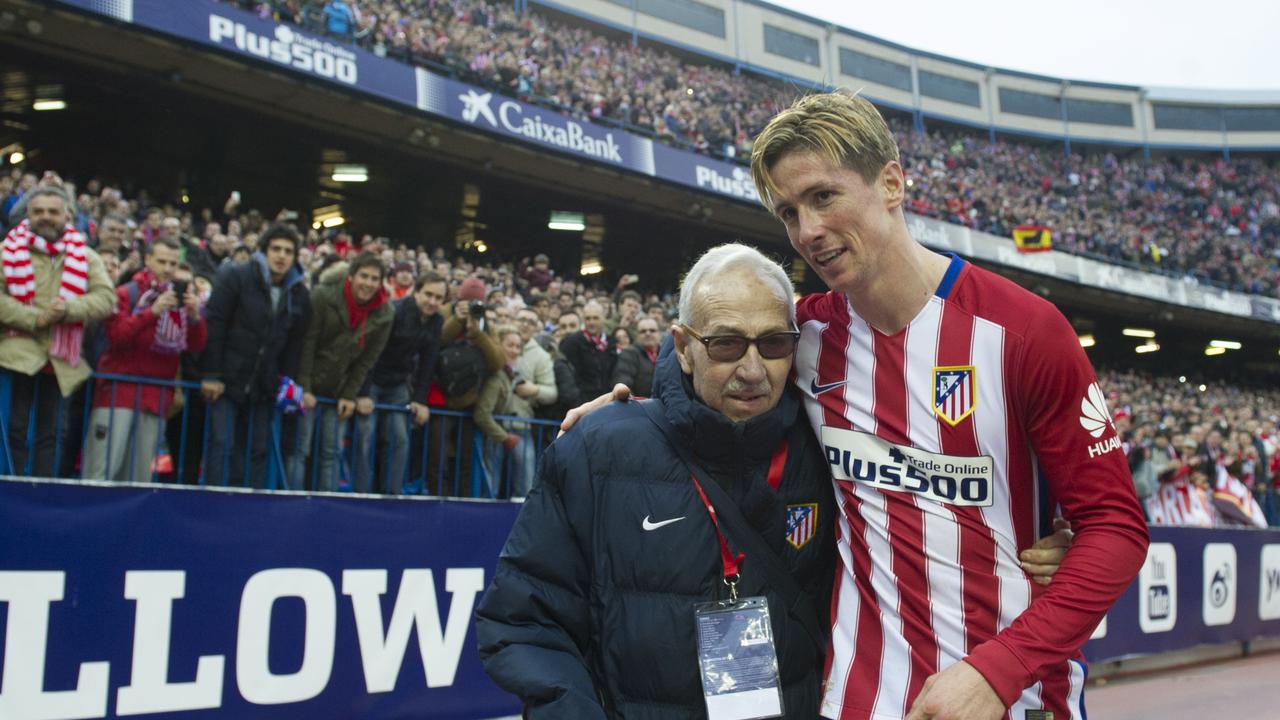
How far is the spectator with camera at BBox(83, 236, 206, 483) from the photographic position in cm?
530

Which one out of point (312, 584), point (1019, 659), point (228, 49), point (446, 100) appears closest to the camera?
point (1019, 659)

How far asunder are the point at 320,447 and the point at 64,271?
1.80 metres

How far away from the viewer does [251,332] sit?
5.82 metres

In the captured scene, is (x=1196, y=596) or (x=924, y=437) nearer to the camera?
(x=924, y=437)

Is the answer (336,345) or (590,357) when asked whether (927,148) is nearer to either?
(590,357)

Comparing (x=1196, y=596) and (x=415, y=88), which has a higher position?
(x=415, y=88)

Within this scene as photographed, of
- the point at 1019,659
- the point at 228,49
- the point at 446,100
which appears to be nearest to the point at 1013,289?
the point at 1019,659

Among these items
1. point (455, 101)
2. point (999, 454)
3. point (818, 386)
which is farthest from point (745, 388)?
point (455, 101)

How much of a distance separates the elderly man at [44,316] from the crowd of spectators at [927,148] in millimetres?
7578

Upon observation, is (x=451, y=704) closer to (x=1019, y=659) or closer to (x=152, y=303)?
(x=152, y=303)

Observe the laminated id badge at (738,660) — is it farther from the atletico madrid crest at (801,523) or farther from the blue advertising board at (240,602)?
the blue advertising board at (240,602)

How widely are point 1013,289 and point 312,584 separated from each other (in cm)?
393

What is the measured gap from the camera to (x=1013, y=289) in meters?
2.10

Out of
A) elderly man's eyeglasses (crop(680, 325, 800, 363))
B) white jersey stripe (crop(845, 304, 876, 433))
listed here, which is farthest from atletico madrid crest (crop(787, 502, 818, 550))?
elderly man's eyeglasses (crop(680, 325, 800, 363))
